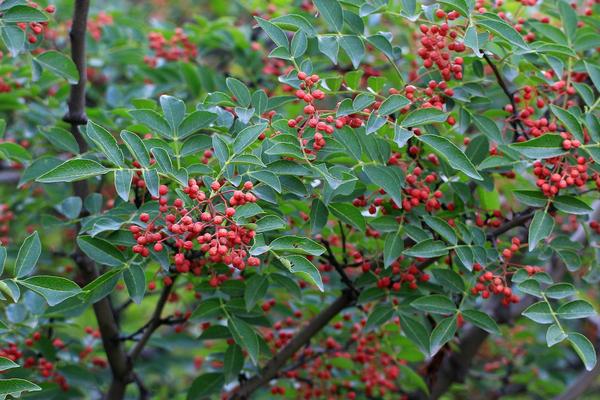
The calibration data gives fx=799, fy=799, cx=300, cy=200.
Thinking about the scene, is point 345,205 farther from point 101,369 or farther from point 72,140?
point 101,369

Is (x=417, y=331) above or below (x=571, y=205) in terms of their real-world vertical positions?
below

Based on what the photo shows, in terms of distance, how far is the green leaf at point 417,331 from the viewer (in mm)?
2287

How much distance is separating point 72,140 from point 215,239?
81 cm

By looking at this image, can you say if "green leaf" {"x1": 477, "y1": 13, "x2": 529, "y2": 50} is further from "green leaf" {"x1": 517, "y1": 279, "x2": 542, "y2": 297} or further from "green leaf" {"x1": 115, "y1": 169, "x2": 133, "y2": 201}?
"green leaf" {"x1": 115, "y1": 169, "x2": 133, "y2": 201}

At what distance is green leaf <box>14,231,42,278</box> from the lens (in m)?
1.85

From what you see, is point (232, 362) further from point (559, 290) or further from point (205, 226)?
point (559, 290)

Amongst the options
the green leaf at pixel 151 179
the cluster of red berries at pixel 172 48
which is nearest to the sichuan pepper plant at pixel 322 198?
the green leaf at pixel 151 179

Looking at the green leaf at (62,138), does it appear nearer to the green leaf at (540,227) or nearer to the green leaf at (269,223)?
the green leaf at (269,223)

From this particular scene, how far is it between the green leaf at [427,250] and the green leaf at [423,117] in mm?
338

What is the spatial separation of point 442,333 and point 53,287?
0.99 metres

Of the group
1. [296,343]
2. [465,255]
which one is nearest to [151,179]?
[465,255]

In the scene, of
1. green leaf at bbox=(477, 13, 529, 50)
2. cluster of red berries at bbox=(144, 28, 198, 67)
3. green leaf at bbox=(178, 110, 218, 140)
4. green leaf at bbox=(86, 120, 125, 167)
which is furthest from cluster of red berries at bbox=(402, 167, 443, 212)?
cluster of red berries at bbox=(144, 28, 198, 67)

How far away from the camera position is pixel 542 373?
3.80 meters

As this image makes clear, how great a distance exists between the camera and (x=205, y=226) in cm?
181
